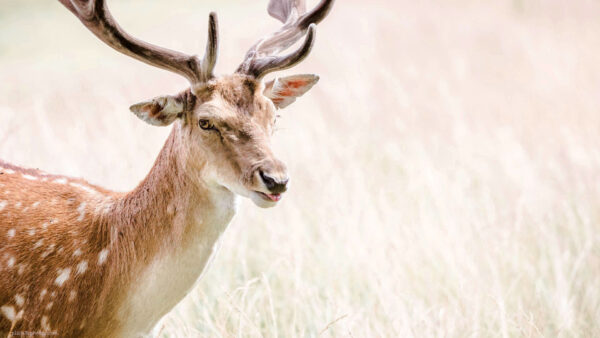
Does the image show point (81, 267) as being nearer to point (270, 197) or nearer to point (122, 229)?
point (122, 229)

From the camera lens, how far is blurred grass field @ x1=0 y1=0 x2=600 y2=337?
5.76m

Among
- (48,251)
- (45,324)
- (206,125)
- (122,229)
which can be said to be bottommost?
(45,324)

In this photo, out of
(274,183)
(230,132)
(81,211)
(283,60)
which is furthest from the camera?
(81,211)

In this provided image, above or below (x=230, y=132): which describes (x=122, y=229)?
below

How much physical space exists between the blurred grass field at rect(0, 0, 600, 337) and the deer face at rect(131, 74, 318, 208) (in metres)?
0.88

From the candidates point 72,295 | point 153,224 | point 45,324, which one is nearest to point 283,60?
point 153,224

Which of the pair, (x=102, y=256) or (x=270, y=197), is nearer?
(x=270, y=197)

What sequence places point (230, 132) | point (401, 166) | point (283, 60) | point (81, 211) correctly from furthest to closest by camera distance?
point (401, 166), point (81, 211), point (283, 60), point (230, 132)

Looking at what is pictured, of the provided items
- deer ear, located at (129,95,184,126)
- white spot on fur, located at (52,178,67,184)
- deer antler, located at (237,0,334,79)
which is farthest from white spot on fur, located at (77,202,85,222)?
deer antler, located at (237,0,334,79)

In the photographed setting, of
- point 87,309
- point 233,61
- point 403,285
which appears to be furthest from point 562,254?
point 233,61

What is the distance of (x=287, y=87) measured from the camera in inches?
187

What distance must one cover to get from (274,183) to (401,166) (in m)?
5.01

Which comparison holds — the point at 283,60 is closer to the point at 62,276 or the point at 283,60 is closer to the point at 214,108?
the point at 214,108

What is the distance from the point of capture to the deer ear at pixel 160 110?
4.26m
